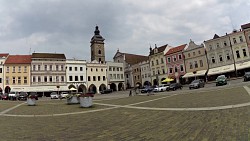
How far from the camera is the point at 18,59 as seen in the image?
187 feet

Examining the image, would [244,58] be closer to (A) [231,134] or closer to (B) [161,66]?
(B) [161,66]

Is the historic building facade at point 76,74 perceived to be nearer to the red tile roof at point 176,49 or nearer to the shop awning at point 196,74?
the red tile roof at point 176,49

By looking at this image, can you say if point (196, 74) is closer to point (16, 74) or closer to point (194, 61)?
point (194, 61)

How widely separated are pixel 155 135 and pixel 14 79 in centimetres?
5860

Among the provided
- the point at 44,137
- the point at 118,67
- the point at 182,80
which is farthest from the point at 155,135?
the point at 118,67

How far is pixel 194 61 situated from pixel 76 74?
37.6m

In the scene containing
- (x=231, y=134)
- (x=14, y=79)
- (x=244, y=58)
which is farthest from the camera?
(x=14, y=79)

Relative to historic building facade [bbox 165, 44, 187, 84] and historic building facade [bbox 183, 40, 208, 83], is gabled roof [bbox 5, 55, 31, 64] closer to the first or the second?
historic building facade [bbox 165, 44, 187, 84]

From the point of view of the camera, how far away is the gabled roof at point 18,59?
5531 cm

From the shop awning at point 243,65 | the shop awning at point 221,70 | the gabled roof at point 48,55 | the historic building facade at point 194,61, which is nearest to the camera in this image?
the shop awning at point 243,65

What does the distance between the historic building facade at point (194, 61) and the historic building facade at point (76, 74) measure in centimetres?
3297

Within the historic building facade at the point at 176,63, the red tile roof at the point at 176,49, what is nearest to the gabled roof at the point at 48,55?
the historic building facade at the point at 176,63

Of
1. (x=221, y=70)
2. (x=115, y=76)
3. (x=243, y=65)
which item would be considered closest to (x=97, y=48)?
(x=115, y=76)

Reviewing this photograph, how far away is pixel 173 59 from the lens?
6019 centimetres
